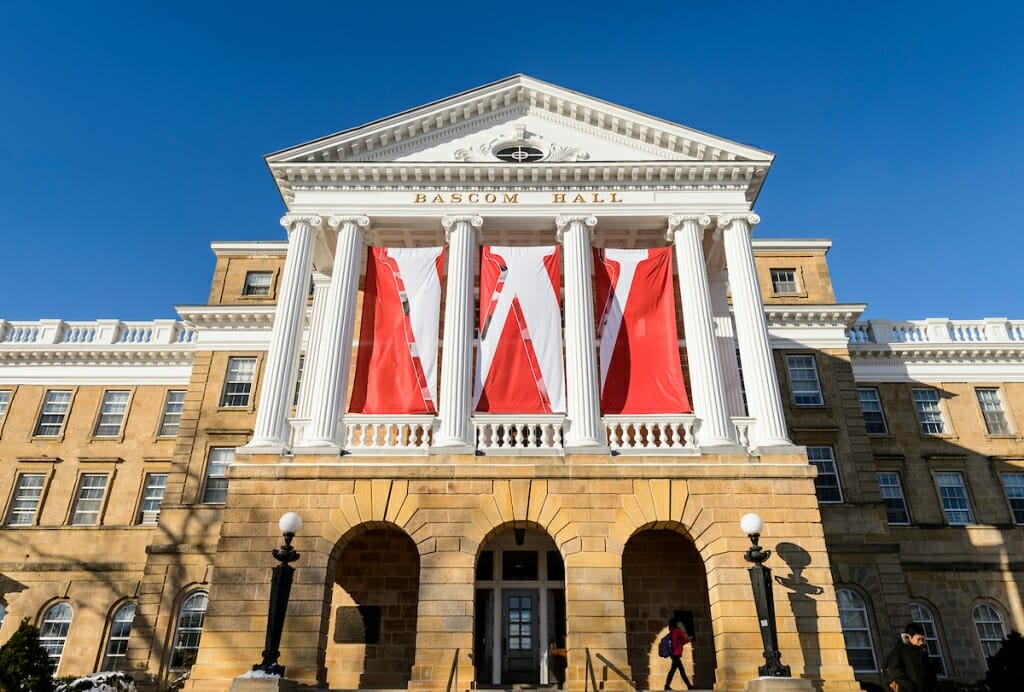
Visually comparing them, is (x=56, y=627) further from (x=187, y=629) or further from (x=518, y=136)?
(x=518, y=136)

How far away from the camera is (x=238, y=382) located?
2788 centimetres

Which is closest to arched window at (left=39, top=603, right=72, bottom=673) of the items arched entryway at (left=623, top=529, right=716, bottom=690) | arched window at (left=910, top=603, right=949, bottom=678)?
arched entryway at (left=623, top=529, right=716, bottom=690)

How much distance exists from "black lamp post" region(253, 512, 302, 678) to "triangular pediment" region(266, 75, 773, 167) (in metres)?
11.2

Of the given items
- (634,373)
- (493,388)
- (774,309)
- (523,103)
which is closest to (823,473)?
(774,309)

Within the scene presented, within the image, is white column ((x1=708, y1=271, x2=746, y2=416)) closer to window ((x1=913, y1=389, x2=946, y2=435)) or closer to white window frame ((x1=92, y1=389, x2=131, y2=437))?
window ((x1=913, y1=389, x2=946, y2=435))

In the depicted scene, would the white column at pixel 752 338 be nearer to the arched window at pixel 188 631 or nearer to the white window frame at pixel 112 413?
the arched window at pixel 188 631

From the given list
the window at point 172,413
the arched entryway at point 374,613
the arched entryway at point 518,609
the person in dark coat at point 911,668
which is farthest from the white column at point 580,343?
the window at point 172,413

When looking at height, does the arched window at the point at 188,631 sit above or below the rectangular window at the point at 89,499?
below

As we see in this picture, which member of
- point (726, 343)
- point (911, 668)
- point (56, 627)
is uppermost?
point (726, 343)

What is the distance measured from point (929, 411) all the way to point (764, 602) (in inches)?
769

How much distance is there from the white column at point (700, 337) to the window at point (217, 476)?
55.7 feet

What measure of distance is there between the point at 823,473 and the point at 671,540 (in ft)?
32.6

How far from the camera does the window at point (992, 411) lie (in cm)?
2923

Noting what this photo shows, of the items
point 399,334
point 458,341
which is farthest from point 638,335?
point 399,334
